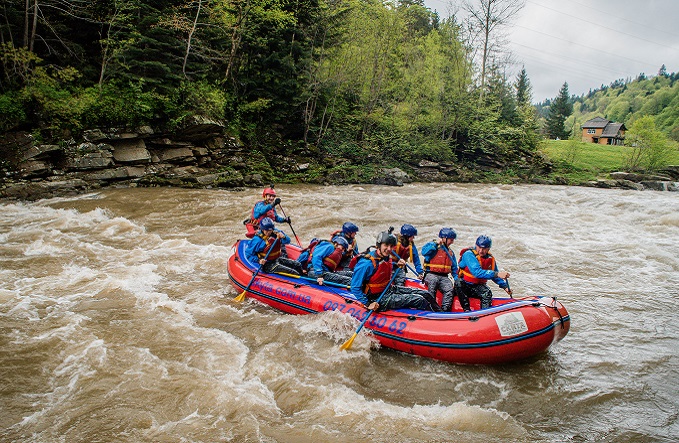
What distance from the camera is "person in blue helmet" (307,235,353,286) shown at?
673cm

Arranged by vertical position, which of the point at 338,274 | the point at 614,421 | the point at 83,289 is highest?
the point at 338,274

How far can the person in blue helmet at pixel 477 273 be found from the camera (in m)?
5.90

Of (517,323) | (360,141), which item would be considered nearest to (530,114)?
(360,141)

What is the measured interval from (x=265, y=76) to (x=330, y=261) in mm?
16025

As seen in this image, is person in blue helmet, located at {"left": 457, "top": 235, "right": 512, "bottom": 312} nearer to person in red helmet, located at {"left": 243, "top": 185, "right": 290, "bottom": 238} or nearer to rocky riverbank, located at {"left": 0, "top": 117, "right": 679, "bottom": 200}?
person in red helmet, located at {"left": 243, "top": 185, "right": 290, "bottom": 238}

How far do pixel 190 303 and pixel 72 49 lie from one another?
48.7 feet

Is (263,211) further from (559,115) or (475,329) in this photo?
(559,115)

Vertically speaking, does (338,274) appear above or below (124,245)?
above

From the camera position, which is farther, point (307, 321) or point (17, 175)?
point (17, 175)

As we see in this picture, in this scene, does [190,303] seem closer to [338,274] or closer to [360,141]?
[338,274]

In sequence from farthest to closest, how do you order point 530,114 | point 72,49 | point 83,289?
point 530,114 < point 72,49 < point 83,289

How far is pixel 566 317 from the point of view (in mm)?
5215

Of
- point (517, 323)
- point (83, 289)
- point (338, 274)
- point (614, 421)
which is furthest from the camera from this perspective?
point (83, 289)

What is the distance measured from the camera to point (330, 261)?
6.97 meters
